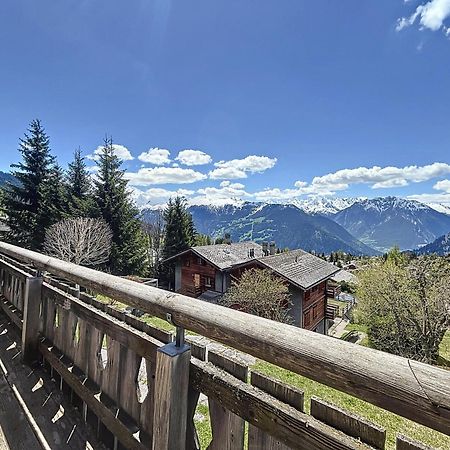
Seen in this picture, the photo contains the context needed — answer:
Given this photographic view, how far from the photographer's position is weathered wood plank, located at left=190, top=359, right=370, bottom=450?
2.32 feet

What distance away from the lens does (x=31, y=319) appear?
7.16ft

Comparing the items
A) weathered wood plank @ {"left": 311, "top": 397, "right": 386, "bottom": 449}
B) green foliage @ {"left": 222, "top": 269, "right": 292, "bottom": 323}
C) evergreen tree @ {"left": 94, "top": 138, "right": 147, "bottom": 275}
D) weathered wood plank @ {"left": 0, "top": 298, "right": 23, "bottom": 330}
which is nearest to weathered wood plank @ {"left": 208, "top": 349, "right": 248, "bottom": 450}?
weathered wood plank @ {"left": 311, "top": 397, "right": 386, "bottom": 449}

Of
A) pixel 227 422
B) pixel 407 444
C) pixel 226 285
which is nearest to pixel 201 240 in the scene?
pixel 226 285

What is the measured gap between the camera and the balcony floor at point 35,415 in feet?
5.00

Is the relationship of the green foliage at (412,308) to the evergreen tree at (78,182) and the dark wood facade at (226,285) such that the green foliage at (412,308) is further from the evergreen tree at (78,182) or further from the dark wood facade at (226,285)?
the evergreen tree at (78,182)

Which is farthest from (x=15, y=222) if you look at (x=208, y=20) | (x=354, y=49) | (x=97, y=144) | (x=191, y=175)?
(x=191, y=175)

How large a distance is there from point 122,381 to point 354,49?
16.1 metres

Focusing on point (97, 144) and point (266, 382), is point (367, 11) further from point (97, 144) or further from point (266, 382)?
point (97, 144)

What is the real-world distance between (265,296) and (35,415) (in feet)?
46.1

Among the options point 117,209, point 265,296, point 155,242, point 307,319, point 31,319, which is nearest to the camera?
point 31,319

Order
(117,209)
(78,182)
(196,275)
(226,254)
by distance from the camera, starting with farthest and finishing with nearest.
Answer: (78,182)
(117,209)
(196,275)
(226,254)

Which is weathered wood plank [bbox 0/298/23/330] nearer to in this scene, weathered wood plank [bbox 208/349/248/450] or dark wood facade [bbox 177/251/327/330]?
weathered wood plank [bbox 208/349/248/450]

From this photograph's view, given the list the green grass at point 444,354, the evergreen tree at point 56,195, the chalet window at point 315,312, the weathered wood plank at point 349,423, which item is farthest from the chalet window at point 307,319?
the weathered wood plank at point 349,423

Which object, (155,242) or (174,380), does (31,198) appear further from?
(174,380)
